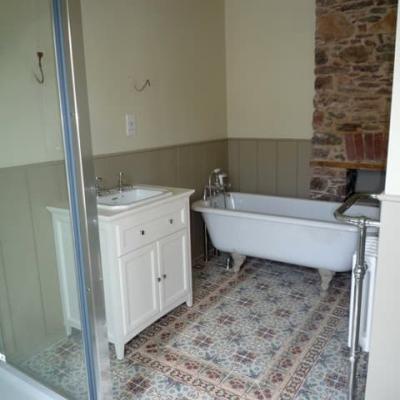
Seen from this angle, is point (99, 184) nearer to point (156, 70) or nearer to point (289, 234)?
point (156, 70)

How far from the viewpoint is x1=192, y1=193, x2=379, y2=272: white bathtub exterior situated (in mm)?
3127

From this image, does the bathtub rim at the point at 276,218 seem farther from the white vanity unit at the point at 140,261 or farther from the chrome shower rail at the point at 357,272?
the chrome shower rail at the point at 357,272

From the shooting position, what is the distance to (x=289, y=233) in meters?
3.28

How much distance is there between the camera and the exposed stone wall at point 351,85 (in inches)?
136

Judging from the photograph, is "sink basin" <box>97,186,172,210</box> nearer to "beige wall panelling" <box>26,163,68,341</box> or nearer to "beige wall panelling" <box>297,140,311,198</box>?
"beige wall panelling" <box>26,163,68,341</box>

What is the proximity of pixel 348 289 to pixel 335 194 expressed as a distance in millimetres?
977

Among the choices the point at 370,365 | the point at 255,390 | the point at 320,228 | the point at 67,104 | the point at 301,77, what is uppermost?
the point at 301,77

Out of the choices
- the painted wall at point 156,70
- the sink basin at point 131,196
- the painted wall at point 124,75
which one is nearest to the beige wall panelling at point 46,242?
the painted wall at point 124,75

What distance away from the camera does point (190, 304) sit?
3.11 m

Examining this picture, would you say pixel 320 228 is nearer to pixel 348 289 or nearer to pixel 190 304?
pixel 348 289

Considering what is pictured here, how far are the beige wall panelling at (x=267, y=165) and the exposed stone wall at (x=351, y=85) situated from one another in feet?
1.50

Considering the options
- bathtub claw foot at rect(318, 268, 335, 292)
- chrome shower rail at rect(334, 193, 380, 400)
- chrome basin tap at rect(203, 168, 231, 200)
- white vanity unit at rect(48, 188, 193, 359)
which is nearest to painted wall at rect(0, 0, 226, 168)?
chrome basin tap at rect(203, 168, 231, 200)

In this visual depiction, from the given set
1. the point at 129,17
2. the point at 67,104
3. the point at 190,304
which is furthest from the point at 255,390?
the point at 129,17

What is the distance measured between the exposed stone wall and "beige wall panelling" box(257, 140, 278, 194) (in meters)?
0.46
